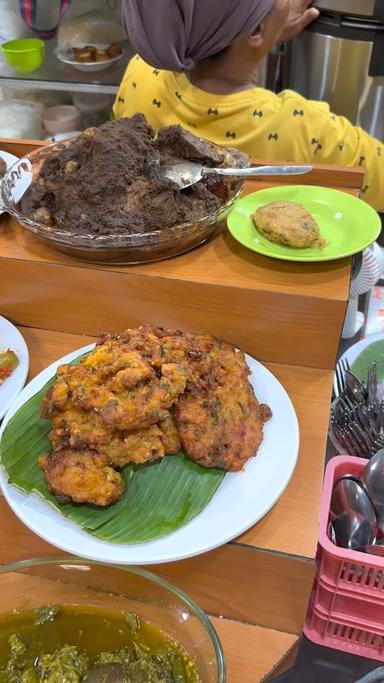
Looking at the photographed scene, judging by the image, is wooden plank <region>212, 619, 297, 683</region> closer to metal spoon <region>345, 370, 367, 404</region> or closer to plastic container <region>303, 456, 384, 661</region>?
plastic container <region>303, 456, 384, 661</region>

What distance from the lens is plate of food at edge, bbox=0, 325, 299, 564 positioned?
2.47 ft

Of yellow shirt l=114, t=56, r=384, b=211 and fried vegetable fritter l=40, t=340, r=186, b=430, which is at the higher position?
yellow shirt l=114, t=56, r=384, b=211

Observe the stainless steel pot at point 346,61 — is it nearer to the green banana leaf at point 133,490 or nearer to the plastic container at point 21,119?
the plastic container at point 21,119

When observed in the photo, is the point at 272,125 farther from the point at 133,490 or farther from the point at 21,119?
the point at 21,119

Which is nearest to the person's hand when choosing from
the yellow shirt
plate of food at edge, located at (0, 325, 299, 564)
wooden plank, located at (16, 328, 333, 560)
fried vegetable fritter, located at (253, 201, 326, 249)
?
the yellow shirt

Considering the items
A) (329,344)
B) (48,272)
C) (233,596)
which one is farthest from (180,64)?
(233,596)

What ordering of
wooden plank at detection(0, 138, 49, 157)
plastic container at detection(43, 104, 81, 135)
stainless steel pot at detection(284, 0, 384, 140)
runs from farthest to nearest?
plastic container at detection(43, 104, 81, 135)
stainless steel pot at detection(284, 0, 384, 140)
wooden plank at detection(0, 138, 49, 157)

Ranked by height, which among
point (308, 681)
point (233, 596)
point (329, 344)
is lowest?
point (308, 681)

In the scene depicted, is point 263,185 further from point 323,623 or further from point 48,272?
point 323,623

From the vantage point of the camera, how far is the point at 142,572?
0.72 metres

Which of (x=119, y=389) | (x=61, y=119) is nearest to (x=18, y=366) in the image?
(x=119, y=389)

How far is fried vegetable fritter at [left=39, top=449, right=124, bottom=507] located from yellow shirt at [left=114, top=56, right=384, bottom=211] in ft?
3.93

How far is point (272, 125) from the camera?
5.56 ft

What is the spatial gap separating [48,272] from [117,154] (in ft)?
0.81
